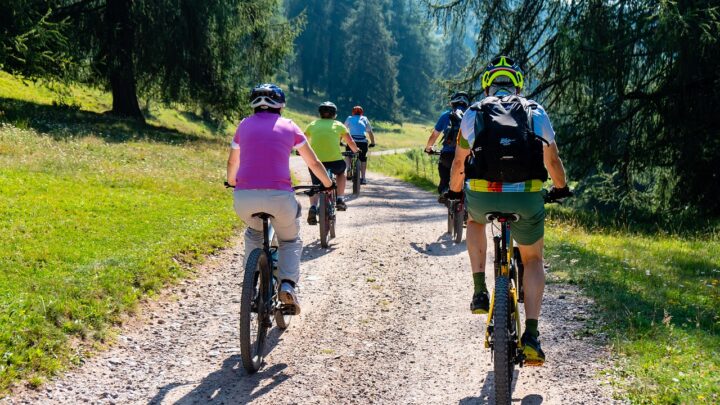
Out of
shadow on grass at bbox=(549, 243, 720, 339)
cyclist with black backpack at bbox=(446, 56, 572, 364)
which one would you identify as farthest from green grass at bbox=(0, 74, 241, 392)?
shadow on grass at bbox=(549, 243, 720, 339)

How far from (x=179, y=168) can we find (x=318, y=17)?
75.1 metres

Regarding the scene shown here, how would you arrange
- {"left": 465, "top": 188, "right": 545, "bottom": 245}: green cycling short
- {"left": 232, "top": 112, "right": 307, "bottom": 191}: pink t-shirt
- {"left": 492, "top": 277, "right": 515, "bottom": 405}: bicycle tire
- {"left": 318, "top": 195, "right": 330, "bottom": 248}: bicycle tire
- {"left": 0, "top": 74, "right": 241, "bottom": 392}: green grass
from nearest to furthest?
{"left": 492, "top": 277, "right": 515, "bottom": 405}: bicycle tire < {"left": 465, "top": 188, "right": 545, "bottom": 245}: green cycling short < {"left": 232, "top": 112, "right": 307, "bottom": 191}: pink t-shirt < {"left": 0, "top": 74, "right": 241, "bottom": 392}: green grass < {"left": 318, "top": 195, "right": 330, "bottom": 248}: bicycle tire

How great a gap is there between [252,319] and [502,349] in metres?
2.25

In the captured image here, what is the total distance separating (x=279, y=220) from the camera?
561cm

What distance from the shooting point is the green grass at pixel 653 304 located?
4.92 m

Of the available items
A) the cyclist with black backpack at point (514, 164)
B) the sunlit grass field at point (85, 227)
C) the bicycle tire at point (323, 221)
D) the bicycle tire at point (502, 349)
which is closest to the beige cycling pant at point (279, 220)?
the cyclist with black backpack at point (514, 164)

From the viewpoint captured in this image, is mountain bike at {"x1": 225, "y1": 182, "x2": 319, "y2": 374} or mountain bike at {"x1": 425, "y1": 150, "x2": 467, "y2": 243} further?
mountain bike at {"x1": 425, "y1": 150, "x2": 467, "y2": 243}

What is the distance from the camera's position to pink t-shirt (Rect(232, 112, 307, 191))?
17.7 feet

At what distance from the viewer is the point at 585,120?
16.3 m

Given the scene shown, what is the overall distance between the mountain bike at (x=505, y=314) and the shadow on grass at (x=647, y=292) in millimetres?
1728

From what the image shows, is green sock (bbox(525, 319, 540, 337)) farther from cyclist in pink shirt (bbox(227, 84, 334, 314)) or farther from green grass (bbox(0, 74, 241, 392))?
green grass (bbox(0, 74, 241, 392))

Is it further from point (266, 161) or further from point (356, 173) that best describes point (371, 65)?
point (266, 161)

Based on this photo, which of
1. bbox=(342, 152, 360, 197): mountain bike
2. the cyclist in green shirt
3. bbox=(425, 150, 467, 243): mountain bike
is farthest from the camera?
bbox=(342, 152, 360, 197): mountain bike

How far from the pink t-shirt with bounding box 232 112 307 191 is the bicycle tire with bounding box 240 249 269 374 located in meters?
0.57
